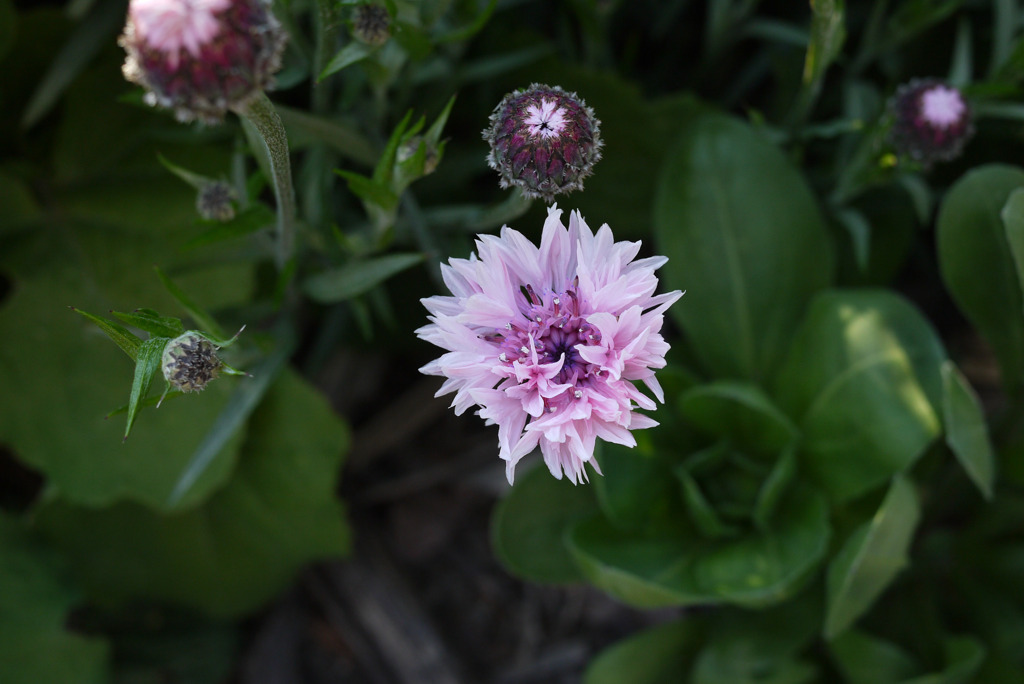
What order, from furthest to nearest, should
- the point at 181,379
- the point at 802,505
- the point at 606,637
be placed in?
the point at 606,637 → the point at 802,505 → the point at 181,379

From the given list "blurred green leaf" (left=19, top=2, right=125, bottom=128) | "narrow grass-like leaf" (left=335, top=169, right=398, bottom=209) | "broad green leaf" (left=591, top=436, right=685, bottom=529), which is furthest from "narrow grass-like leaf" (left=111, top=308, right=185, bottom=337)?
"blurred green leaf" (left=19, top=2, right=125, bottom=128)

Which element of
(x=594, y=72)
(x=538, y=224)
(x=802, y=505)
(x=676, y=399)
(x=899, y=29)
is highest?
(x=899, y=29)

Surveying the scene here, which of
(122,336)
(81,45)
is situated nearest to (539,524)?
→ (122,336)

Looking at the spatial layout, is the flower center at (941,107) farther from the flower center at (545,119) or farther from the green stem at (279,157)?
the green stem at (279,157)

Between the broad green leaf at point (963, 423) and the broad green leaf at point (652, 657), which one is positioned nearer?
the broad green leaf at point (963, 423)

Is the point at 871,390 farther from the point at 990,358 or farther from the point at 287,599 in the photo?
the point at 287,599

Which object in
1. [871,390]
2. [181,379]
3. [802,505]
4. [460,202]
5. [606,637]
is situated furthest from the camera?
[606,637]

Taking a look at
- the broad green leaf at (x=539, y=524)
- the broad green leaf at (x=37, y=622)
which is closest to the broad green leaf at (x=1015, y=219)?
the broad green leaf at (x=539, y=524)

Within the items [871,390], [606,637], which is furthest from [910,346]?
[606,637]
